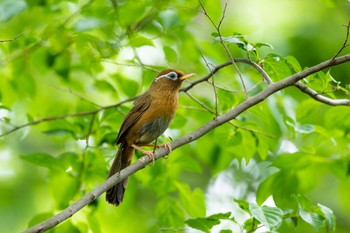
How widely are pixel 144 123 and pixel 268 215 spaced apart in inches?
68.1

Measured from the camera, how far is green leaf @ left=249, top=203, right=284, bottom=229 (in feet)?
11.5

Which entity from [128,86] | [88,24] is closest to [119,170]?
[128,86]

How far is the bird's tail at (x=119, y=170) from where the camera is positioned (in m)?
5.00

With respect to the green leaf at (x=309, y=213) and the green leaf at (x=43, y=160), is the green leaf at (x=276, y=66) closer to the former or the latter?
the green leaf at (x=309, y=213)

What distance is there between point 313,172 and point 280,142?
0.58m

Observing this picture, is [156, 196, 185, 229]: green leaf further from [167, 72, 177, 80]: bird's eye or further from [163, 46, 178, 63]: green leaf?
[163, 46, 178, 63]: green leaf

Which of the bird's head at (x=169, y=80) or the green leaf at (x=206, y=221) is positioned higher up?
the green leaf at (x=206, y=221)

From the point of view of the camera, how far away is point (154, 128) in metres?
5.04

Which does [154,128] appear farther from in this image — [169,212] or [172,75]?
[169,212]

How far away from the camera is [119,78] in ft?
17.8

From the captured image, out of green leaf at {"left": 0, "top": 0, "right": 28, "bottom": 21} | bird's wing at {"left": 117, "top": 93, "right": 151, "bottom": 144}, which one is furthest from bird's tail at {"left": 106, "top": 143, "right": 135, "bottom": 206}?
green leaf at {"left": 0, "top": 0, "right": 28, "bottom": 21}

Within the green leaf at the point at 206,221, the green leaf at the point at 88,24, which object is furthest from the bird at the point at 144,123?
the green leaf at the point at 206,221

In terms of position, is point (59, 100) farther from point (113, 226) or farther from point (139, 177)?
point (139, 177)

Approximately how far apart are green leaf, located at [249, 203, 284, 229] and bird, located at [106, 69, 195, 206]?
1.50m
